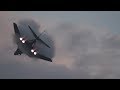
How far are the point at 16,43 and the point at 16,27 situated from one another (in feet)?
9.10

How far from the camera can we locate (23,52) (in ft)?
127

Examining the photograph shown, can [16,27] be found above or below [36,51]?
above

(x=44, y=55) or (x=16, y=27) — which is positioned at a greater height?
(x=16, y=27)

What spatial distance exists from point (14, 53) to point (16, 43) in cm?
159
